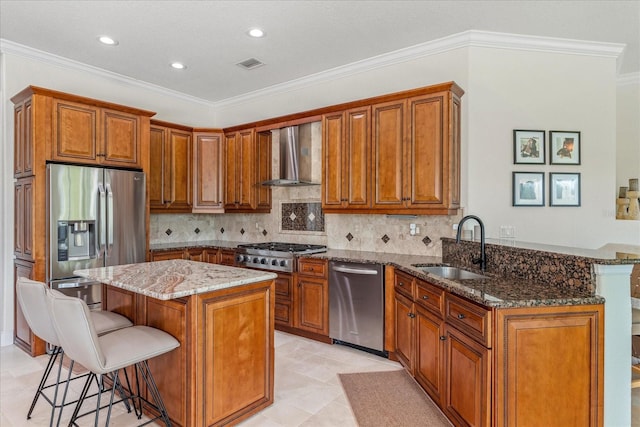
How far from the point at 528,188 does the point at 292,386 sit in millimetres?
2917

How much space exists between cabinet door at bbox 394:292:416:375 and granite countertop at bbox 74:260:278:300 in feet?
4.02

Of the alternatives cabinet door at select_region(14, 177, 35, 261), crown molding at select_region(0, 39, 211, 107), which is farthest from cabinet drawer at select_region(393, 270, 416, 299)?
crown molding at select_region(0, 39, 211, 107)

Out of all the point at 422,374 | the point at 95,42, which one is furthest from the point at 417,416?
the point at 95,42

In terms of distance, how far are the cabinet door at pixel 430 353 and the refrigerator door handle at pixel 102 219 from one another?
126 inches

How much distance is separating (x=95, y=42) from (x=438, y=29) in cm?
344

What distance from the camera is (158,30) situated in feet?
11.5

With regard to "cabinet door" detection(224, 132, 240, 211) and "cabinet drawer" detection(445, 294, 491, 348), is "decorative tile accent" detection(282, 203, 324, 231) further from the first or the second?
"cabinet drawer" detection(445, 294, 491, 348)

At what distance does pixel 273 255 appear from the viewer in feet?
13.8

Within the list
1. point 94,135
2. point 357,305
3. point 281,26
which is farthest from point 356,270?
point 94,135

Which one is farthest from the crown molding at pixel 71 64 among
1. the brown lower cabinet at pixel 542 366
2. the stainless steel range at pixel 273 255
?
the brown lower cabinet at pixel 542 366

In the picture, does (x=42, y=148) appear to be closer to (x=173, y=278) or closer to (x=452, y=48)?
(x=173, y=278)

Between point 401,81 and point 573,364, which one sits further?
point 401,81

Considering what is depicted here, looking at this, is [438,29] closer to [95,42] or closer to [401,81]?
[401,81]

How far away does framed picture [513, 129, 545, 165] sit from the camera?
3.65 meters
